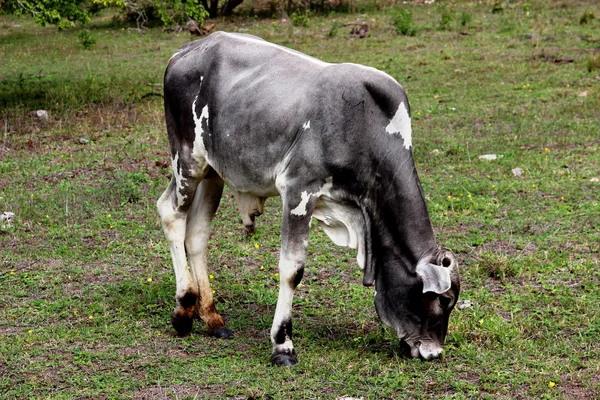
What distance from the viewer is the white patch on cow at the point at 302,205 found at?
4922 millimetres

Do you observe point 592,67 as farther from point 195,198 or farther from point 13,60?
point 13,60

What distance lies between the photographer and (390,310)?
16.6 ft

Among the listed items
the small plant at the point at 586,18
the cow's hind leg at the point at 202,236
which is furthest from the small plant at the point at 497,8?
the cow's hind leg at the point at 202,236

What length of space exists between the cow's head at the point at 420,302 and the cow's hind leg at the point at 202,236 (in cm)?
130

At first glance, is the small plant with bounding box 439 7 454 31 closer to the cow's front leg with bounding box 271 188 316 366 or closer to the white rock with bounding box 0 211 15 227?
the white rock with bounding box 0 211 15 227

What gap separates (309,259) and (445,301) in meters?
2.18

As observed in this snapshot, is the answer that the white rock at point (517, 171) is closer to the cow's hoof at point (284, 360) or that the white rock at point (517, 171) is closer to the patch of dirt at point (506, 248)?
the patch of dirt at point (506, 248)

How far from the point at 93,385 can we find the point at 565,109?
26.9 feet

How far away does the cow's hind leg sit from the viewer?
18.9ft

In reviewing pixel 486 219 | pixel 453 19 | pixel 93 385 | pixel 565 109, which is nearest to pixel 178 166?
pixel 93 385

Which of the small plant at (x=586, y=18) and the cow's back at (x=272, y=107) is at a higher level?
the cow's back at (x=272, y=107)

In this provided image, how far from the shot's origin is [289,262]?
5051mm

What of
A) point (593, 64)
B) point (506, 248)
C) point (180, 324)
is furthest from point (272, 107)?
point (593, 64)

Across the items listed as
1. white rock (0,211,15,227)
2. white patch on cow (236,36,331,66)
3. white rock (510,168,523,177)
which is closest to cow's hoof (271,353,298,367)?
white patch on cow (236,36,331,66)
